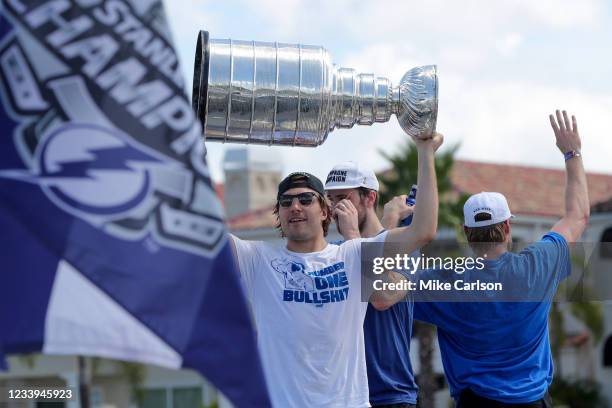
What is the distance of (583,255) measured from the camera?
607cm

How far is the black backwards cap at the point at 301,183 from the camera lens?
5.42 m

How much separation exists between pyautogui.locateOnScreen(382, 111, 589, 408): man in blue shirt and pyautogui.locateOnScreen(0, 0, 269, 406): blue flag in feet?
7.77

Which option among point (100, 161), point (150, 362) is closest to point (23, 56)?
point (100, 161)

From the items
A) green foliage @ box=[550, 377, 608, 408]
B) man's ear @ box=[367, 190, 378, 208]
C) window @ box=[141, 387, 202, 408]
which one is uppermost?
green foliage @ box=[550, 377, 608, 408]

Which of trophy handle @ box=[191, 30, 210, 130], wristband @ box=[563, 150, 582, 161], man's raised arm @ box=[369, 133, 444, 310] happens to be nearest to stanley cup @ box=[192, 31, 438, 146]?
trophy handle @ box=[191, 30, 210, 130]

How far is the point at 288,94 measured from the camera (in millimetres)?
5355

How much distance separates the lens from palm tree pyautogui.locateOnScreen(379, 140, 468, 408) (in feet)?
99.7

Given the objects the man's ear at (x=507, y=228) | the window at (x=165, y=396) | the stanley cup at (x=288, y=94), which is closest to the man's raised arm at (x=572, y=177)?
the man's ear at (x=507, y=228)

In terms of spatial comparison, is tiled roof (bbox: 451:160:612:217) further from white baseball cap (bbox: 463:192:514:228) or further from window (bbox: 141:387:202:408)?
white baseball cap (bbox: 463:192:514:228)

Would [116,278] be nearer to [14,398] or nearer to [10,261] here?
[10,261]

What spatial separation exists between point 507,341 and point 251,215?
43.6 metres

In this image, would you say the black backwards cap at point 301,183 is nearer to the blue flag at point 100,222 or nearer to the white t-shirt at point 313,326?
the white t-shirt at point 313,326

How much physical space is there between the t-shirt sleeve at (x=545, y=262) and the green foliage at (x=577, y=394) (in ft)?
102

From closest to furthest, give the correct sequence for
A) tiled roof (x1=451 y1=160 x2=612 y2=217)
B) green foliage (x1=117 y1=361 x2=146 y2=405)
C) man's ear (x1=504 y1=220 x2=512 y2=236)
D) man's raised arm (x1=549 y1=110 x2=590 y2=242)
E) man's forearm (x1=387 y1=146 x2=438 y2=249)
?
green foliage (x1=117 y1=361 x2=146 y2=405)
man's forearm (x1=387 y1=146 x2=438 y2=249)
man's ear (x1=504 y1=220 x2=512 y2=236)
man's raised arm (x1=549 y1=110 x2=590 y2=242)
tiled roof (x1=451 y1=160 x2=612 y2=217)
